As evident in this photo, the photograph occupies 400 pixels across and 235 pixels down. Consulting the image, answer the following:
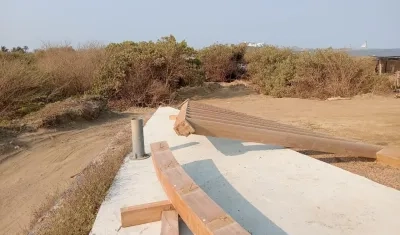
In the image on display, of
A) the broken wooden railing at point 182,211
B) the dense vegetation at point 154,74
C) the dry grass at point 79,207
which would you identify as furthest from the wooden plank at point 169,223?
the dense vegetation at point 154,74

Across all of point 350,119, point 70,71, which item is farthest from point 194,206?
point 70,71

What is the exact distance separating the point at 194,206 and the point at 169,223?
0.37 metres

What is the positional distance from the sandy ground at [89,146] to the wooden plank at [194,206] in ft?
7.47

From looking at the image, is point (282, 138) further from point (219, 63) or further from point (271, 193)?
point (219, 63)

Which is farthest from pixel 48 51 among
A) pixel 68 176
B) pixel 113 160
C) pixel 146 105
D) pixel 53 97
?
pixel 113 160

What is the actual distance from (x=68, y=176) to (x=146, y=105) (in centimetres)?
806

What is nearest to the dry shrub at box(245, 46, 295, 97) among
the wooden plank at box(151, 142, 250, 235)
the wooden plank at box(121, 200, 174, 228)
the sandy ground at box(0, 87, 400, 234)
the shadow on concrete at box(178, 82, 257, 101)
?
the shadow on concrete at box(178, 82, 257, 101)

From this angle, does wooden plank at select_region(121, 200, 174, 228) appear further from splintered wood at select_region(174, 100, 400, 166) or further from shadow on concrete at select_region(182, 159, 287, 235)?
splintered wood at select_region(174, 100, 400, 166)

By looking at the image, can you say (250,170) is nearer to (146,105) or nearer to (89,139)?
(89,139)

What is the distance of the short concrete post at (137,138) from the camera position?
4.62 meters

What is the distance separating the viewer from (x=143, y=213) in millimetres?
2990

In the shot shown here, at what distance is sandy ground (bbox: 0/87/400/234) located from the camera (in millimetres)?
4954

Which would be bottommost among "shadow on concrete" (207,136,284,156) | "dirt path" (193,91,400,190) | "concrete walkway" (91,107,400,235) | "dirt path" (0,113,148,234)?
"dirt path" (0,113,148,234)

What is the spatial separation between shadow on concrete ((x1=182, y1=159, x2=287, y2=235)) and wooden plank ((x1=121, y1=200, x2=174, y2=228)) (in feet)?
1.68
